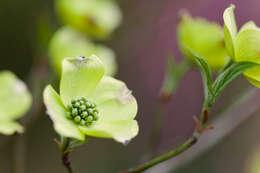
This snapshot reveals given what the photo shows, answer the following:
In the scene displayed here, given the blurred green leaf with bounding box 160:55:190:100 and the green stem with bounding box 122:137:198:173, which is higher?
the green stem with bounding box 122:137:198:173

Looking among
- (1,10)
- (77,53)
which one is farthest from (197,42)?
(1,10)

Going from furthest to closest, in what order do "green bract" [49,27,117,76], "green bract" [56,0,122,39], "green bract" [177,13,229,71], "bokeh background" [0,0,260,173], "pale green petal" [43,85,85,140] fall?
"bokeh background" [0,0,260,173]
"green bract" [56,0,122,39]
"green bract" [49,27,117,76]
"green bract" [177,13,229,71]
"pale green petal" [43,85,85,140]

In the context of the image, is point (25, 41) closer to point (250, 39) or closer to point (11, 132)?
point (11, 132)

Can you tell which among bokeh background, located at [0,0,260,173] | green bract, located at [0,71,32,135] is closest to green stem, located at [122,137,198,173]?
green bract, located at [0,71,32,135]

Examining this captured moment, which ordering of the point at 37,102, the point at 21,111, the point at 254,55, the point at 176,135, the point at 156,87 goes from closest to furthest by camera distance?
the point at 254,55
the point at 21,111
the point at 37,102
the point at 176,135
the point at 156,87

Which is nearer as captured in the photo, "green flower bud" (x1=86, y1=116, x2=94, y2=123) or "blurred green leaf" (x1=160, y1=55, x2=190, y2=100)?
"green flower bud" (x1=86, y1=116, x2=94, y2=123)

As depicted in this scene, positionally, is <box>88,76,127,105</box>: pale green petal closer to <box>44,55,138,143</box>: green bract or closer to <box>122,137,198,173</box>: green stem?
<box>44,55,138,143</box>: green bract

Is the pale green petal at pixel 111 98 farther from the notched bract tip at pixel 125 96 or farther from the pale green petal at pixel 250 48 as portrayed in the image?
the pale green petal at pixel 250 48
